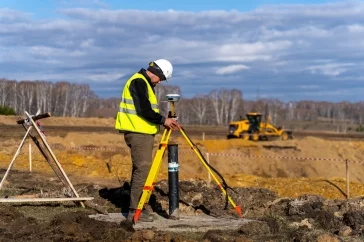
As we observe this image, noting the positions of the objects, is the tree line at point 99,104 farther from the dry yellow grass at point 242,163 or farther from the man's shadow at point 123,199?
the man's shadow at point 123,199

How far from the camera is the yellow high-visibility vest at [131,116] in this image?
8812 millimetres

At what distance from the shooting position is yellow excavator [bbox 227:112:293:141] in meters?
39.7

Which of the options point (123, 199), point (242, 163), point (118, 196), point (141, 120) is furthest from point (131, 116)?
point (242, 163)

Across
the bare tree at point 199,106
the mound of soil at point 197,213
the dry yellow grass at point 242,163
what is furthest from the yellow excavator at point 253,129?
the bare tree at point 199,106

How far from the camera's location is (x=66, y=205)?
1058cm

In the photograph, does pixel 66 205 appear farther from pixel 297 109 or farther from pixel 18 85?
pixel 297 109

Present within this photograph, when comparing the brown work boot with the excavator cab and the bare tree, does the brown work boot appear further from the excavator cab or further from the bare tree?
the bare tree

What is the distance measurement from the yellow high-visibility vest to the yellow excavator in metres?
30.8

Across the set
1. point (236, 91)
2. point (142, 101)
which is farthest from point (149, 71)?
point (236, 91)

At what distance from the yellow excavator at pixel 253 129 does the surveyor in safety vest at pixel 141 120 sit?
1209 inches

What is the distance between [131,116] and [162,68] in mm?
815

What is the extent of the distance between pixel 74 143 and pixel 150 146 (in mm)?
24913

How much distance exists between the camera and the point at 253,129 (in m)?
40.1

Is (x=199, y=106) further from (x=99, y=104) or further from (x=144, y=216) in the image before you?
(x=144, y=216)
